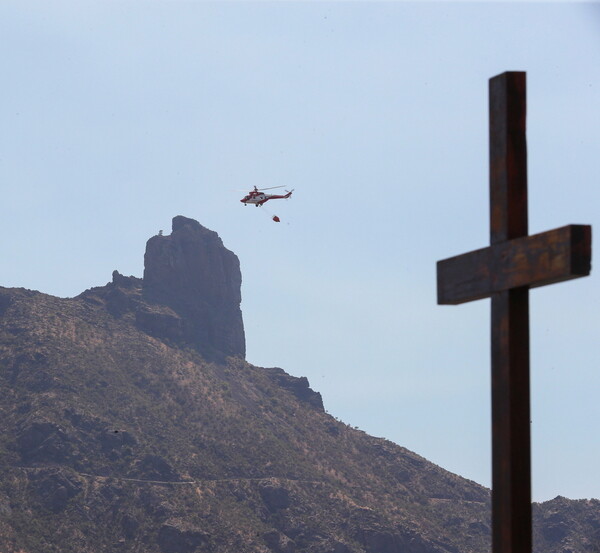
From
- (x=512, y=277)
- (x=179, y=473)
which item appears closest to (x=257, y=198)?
(x=512, y=277)

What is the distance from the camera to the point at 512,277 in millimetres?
7418

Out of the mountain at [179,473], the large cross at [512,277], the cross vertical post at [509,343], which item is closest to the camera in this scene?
the large cross at [512,277]

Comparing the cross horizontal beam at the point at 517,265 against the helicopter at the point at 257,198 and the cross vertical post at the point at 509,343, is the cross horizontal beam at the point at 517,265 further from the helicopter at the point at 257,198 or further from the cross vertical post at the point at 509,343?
the helicopter at the point at 257,198

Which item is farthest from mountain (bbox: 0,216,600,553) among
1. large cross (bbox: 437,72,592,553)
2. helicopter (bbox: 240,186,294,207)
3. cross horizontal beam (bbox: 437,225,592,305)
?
large cross (bbox: 437,72,592,553)

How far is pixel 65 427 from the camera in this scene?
6727 inches

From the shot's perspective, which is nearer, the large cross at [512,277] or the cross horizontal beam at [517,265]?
the cross horizontal beam at [517,265]

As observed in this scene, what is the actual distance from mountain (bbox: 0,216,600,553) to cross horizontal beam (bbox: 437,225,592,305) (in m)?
132

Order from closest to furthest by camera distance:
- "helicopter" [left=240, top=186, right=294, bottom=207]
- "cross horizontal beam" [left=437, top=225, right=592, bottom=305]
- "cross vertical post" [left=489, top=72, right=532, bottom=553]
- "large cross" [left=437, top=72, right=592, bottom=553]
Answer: "cross horizontal beam" [left=437, top=225, right=592, bottom=305]
"large cross" [left=437, top=72, right=592, bottom=553]
"cross vertical post" [left=489, top=72, right=532, bottom=553]
"helicopter" [left=240, top=186, right=294, bottom=207]

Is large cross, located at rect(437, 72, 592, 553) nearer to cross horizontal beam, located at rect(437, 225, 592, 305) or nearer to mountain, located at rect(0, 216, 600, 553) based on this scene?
cross horizontal beam, located at rect(437, 225, 592, 305)

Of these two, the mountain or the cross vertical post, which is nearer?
the cross vertical post

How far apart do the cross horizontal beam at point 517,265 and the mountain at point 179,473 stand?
132 m

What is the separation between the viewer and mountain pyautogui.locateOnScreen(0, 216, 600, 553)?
153750mm

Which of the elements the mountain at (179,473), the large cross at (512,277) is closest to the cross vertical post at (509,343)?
the large cross at (512,277)

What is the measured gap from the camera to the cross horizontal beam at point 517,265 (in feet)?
22.7
